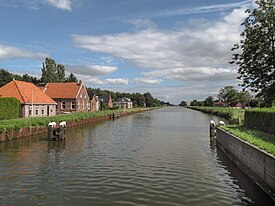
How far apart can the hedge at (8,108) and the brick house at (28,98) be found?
7539 mm

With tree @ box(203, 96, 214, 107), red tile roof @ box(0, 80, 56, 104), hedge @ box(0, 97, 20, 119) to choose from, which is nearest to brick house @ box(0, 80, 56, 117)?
red tile roof @ box(0, 80, 56, 104)

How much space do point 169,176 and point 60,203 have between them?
5.48m

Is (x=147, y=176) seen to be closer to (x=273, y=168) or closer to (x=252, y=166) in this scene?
(x=252, y=166)

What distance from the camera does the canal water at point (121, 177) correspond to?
35.5 ft

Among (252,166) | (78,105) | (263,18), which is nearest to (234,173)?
(252,166)

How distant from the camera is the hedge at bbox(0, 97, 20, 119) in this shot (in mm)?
31641

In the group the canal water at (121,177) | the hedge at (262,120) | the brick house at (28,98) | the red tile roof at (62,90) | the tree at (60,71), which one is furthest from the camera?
the tree at (60,71)

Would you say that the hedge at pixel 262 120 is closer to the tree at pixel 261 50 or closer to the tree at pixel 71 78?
the tree at pixel 261 50

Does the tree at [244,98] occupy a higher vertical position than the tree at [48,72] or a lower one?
lower

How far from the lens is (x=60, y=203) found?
33.8ft

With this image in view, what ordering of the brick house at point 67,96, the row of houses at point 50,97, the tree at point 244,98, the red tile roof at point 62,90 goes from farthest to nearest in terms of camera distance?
the tree at point 244,98 → the red tile roof at point 62,90 → the brick house at point 67,96 → the row of houses at point 50,97

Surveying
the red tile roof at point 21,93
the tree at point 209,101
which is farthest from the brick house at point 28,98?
the tree at point 209,101

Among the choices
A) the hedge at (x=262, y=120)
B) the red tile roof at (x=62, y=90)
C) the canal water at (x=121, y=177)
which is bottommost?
the canal water at (x=121, y=177)

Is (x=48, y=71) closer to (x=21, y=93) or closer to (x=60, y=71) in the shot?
(x=60, y=71)
